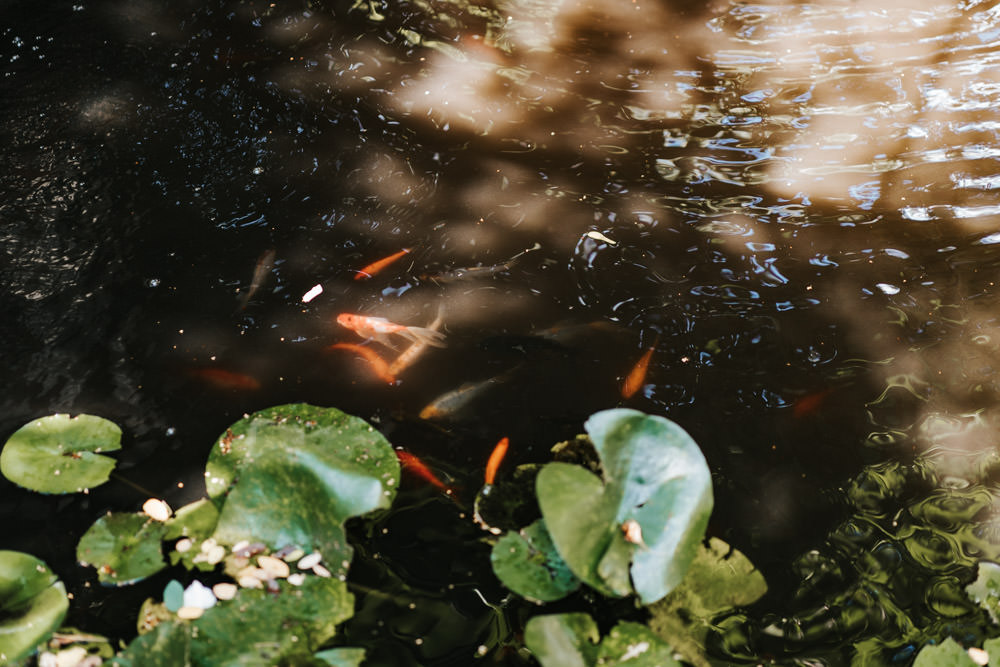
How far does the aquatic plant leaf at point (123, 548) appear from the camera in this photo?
115cm

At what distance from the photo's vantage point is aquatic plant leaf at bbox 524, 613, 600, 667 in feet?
3.46

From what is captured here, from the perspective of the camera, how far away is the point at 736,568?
1205 mm

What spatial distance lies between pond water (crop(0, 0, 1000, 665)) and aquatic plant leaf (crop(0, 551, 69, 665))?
0.11 feet

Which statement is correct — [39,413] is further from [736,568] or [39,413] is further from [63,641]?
[736,568]

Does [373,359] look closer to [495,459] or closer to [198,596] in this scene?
→ [495,459]

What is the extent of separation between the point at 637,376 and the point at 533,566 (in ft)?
1.46


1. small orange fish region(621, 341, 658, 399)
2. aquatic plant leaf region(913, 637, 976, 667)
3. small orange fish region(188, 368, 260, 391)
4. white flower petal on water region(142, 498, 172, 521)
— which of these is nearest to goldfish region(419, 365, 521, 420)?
small orange fish region(621, 341, 658, 399)

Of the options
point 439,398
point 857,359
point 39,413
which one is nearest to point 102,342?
point 39,413

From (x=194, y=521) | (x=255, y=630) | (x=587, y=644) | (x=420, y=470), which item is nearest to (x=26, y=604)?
(x=194, y=521)

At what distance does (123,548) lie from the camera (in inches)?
46.5

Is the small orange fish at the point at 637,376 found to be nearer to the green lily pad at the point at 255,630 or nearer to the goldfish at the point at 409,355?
the goldfish at the point at 409,355

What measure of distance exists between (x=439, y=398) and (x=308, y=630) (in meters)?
0.46

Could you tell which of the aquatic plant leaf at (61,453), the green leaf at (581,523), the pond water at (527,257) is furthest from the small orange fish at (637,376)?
the aquatic plant leaf at (61,453)

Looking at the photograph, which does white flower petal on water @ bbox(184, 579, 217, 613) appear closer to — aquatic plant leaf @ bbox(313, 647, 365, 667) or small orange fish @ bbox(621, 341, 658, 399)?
aquatic plant leaf @ bbox(313, 647, 365, 667)
